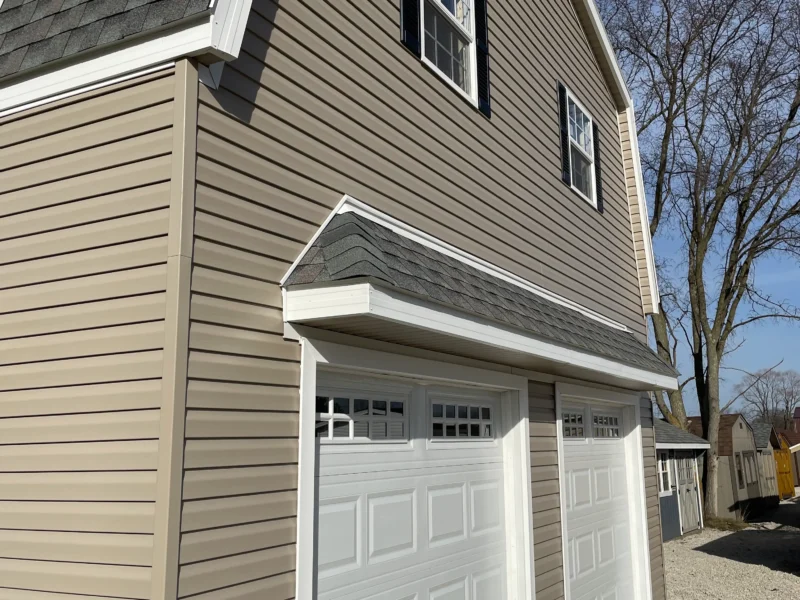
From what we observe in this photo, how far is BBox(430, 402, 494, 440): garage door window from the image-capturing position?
5.57 metres

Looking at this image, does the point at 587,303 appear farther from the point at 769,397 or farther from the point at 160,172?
the point at 769,397

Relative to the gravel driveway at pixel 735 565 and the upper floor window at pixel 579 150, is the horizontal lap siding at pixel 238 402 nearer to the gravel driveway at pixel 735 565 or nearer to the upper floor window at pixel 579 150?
the upper floor window at pixel 579 150

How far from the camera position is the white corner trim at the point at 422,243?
171 inches

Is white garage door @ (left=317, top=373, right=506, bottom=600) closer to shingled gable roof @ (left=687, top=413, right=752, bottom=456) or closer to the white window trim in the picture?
the white window trim

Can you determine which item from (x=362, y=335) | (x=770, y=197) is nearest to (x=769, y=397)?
(x=770, y=197)

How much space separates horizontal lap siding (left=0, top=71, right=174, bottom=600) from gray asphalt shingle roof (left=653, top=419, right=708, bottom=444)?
17286 millimetres

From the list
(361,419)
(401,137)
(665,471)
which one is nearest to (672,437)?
(665,471)

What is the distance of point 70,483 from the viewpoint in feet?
11.1

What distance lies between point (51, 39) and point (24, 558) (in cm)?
250

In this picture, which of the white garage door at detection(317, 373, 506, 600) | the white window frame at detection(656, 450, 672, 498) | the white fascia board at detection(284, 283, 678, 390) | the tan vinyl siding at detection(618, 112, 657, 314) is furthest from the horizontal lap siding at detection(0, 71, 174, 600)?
the white window frame at detection(656, 450, 672, 498)

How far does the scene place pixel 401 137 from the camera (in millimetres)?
5230

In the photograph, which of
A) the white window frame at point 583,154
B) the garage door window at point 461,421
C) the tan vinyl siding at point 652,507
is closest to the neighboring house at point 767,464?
the tan vinyl siding at point 652,507

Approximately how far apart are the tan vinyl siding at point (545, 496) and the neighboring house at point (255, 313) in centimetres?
23

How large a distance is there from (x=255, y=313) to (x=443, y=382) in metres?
2.13
